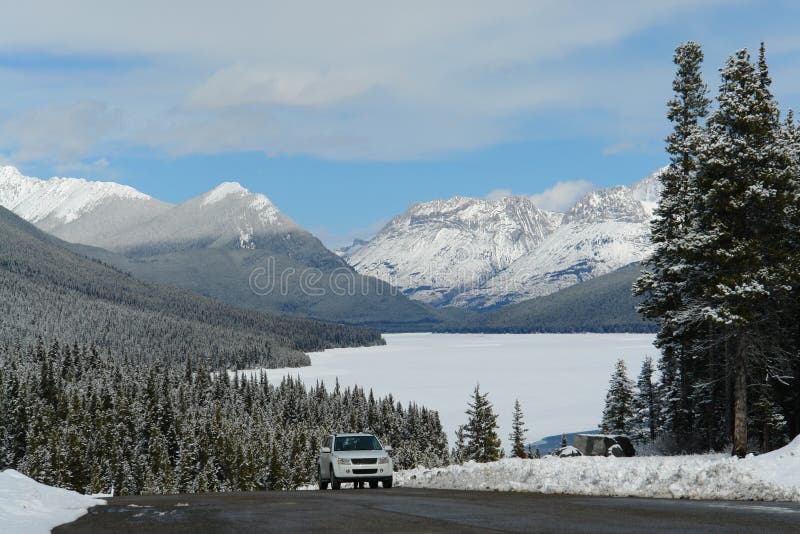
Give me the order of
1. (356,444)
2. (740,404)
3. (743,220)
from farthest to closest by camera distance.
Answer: (743,220) < (740,404) < (356,444)

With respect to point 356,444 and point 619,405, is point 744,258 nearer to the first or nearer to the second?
point 356,444

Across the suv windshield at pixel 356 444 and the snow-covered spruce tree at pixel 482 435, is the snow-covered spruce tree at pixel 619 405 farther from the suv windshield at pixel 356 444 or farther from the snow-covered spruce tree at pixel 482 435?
the suv windshield at pixel 356 444

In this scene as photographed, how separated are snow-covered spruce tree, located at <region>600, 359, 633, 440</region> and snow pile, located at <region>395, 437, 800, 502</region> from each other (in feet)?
147

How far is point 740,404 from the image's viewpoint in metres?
32.7

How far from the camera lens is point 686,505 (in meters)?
17.9

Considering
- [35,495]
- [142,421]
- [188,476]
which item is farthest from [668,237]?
[142,421]

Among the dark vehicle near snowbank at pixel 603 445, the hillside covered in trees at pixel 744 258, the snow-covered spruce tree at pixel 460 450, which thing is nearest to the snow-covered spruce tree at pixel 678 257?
the hillside covered in trees at pixel 744 258

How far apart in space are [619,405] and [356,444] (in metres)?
48.9

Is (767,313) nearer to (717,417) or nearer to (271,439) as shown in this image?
(717,417)

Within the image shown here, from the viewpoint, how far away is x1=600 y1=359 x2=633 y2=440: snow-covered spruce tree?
237 ft

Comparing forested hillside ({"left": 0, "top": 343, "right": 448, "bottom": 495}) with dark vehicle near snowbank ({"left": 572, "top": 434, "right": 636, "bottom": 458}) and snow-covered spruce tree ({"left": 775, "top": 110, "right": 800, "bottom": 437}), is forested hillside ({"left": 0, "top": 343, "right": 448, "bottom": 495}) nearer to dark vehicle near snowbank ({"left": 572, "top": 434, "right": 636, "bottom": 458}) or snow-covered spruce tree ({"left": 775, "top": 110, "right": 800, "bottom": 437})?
dark vehicle near snowbank ({"left": 572, "top": 434, "right": 636, "bottom": 458})

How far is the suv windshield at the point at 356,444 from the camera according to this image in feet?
98.9

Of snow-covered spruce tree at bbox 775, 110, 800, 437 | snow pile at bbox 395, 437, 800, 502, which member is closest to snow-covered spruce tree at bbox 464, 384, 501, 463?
snow-covered spruce tree at bbox 775, 110, 800, 437

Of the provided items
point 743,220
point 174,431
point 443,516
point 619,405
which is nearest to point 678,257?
point 743,220
